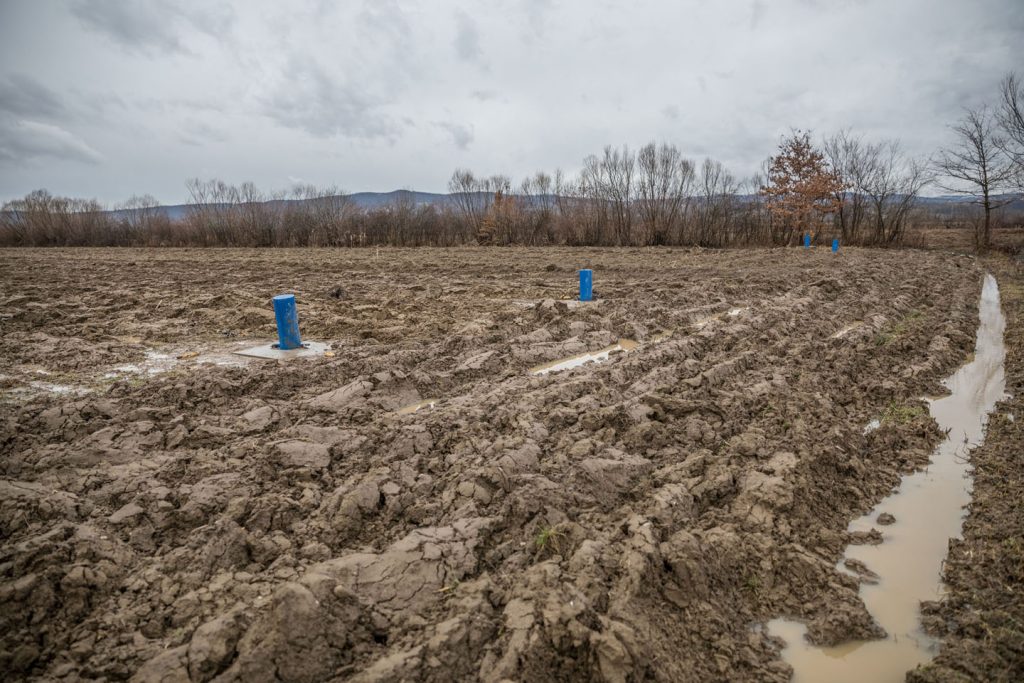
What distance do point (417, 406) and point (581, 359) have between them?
2478mm

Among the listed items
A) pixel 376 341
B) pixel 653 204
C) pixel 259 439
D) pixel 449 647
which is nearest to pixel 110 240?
pixel 653 204

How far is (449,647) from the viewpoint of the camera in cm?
219

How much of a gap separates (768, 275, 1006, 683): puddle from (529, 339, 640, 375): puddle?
3374 millimetres

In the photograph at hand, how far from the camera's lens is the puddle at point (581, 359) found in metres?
6.28

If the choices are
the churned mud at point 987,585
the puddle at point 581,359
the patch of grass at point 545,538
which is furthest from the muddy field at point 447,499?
the churned mud at point 987,585

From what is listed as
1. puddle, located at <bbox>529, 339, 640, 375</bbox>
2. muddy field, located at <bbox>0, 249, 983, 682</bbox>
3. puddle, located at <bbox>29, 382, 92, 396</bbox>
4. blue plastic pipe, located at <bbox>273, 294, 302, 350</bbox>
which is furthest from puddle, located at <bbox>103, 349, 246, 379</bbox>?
puddle, located at <bbox>529, 339, 640, 375</bbox>

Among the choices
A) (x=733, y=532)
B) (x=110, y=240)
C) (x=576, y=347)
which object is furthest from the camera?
(x=110, y=240)

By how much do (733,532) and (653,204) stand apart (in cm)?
3213

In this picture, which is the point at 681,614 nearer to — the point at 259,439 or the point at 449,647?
the point at 449,647

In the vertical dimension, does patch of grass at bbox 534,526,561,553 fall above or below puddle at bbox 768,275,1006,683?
above

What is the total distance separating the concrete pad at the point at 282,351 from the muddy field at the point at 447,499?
0.94 feet

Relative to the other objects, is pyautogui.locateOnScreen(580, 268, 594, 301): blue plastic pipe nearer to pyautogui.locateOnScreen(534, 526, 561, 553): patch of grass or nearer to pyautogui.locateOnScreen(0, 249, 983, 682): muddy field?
pyautogui.locateOnScreen(0, 249, 983, 682): muddy field

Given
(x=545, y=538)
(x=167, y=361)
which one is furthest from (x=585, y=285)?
(x=545, y=538)

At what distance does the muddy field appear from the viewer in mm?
2234
